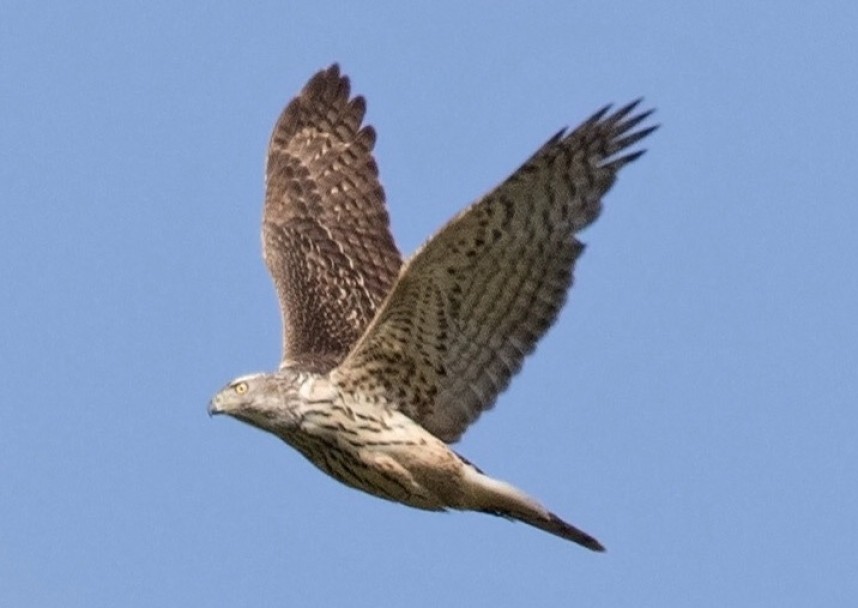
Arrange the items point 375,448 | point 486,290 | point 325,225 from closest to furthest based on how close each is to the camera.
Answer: point 486,290
point 375,448
point 325,225

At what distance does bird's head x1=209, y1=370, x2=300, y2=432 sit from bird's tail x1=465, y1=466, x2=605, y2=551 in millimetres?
1008

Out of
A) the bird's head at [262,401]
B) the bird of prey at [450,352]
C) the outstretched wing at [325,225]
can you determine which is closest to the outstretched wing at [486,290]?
the bird of prey at [450,352]

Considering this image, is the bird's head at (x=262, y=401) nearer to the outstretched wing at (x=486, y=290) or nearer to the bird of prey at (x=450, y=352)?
the bird of prey at (x=450, y=352)

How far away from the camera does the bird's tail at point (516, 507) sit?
13.3m

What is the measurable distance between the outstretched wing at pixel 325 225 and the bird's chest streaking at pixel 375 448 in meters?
0.89

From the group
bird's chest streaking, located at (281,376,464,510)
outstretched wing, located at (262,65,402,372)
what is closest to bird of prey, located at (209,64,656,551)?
bird's chest streaking, located at (281,376,464,510)

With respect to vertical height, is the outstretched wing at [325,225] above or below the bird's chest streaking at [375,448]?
above

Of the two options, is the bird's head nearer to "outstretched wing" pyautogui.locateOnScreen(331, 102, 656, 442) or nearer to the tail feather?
"outstretched wing" pyautogui.locateOnScreen(331, 102, 656, 442)

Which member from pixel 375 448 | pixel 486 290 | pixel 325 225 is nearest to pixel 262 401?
pixel 375 448

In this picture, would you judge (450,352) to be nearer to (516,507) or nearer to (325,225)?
(516,507)

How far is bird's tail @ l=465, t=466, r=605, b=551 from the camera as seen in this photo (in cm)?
1331

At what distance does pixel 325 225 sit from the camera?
1598 centimetres

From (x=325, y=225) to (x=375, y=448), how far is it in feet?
9.59

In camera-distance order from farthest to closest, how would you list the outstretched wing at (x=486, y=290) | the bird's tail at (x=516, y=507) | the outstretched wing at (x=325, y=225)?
the outstretched wing at (x=325, y=225)
the bird's tail at (x=516, y=507)
the outstretched wing at (x=486, y=290)
